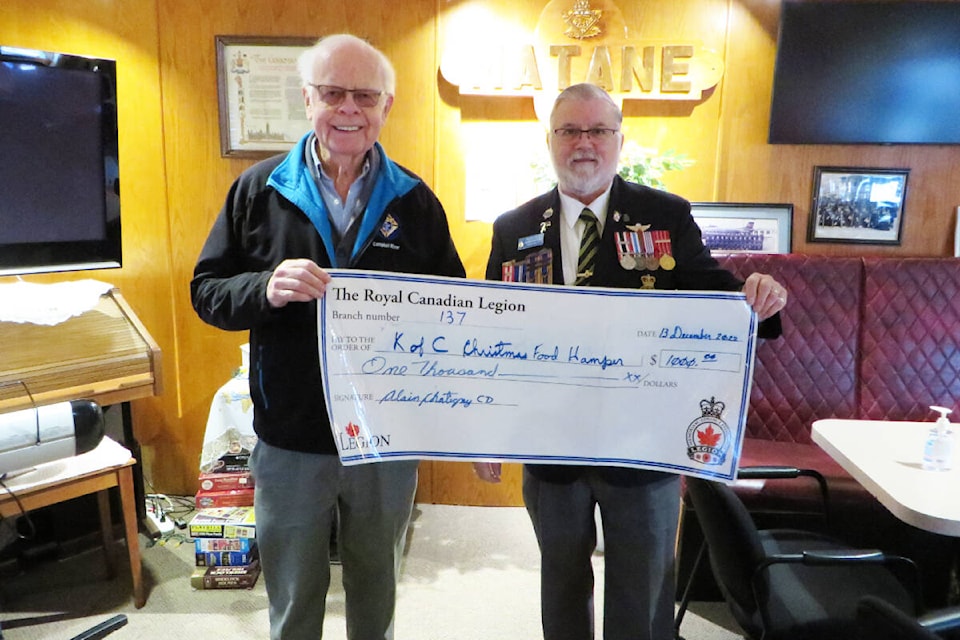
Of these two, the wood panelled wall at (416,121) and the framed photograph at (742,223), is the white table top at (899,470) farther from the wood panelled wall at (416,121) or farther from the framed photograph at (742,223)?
the wood panelled wall at (416,121)

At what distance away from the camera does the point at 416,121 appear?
3.06m

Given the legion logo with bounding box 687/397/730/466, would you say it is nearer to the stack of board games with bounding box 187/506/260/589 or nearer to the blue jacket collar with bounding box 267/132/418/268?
the blue jacket collar with bounding box 267/132/418/268

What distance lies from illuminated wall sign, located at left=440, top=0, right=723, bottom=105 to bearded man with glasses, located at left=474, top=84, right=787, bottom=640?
146cm

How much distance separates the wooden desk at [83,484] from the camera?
212 cm

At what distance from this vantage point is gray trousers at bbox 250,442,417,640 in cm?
153

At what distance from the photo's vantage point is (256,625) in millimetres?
2301

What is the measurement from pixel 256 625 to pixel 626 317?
1809mm

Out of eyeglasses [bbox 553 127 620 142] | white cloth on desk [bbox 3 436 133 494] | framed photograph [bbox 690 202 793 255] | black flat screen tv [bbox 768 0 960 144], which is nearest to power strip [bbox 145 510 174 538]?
white cloth on desk [bbox 3 436 133 494]

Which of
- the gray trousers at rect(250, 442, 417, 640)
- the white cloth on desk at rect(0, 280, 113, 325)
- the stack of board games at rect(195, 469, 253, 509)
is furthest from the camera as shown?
the stack of board games at rect(195, 469, 253, 509)

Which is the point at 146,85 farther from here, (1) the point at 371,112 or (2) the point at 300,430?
(2) the point at 300,430

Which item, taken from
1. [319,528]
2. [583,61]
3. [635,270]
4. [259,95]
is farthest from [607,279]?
[259,95]

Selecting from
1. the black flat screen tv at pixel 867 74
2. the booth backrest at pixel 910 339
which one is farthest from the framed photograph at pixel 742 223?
the booth backrest at pixel 910 339

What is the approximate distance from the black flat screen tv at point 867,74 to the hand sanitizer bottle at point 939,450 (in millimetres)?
1609

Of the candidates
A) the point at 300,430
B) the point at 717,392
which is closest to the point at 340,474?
the point at 300,430
